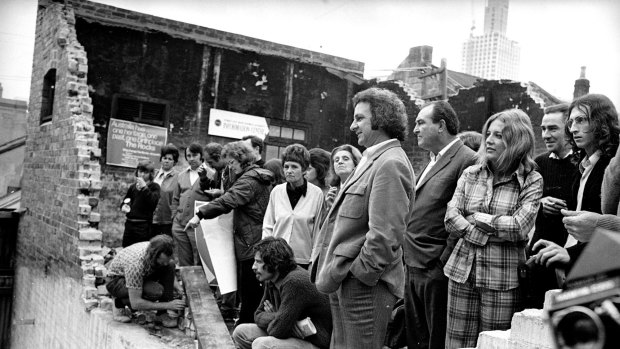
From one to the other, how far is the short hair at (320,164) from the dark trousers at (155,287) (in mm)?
1718

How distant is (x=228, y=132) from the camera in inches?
440

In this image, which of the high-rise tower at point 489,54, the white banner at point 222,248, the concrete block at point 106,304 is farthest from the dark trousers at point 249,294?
the high-rise tower at point 489,54

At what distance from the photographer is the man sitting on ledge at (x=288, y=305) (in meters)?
3.56

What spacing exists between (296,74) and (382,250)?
979 centimetres

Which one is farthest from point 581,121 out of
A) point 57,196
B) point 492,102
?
point 492,102

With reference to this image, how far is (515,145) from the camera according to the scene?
2.85 metres

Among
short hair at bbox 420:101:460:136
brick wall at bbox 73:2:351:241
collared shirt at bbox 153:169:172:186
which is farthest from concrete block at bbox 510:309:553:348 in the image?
brick wall at bbox 73:2:351:241

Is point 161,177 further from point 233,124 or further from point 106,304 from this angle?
point 233,124

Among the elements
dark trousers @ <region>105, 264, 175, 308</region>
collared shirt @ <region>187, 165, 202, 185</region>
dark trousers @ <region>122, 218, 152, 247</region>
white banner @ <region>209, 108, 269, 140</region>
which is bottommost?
dark trousers @ <region>105, 264, 175, 308</region>

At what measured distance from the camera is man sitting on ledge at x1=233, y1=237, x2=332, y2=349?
3.56m

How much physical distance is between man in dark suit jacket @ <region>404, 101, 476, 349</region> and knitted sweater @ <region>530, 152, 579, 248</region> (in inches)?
16.3

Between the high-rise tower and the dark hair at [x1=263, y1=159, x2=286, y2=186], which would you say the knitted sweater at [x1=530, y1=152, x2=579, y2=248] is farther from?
the high-rise tower

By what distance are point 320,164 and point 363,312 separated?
2155 millimetres

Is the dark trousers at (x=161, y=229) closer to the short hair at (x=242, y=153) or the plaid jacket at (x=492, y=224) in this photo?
the short hair at (x=242, y=153)
